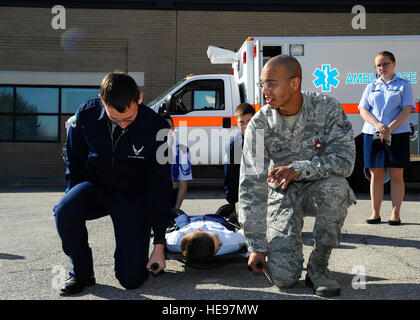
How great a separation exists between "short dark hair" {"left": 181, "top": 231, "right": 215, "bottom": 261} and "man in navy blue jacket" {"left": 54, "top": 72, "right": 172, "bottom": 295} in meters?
0.25

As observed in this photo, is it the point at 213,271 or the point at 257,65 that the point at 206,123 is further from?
the point at 213,271

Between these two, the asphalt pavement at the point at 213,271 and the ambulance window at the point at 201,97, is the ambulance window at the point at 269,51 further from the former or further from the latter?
the asphalt pavement at the point at 213,271

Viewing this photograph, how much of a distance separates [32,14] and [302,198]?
11.8 m

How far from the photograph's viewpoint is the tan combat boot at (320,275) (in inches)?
100.0

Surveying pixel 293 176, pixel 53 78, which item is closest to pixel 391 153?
pixel 293 176

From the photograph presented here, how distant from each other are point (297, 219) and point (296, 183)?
9.6 inches

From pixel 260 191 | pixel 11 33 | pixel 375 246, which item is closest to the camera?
pixel 260 191

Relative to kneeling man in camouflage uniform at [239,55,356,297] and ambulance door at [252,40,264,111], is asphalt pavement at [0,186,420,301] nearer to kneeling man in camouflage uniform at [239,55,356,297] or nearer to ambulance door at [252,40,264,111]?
kneeling man in camouflage uniform at [239,55,356,297]

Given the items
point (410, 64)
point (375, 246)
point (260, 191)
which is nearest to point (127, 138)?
point (260, 191)

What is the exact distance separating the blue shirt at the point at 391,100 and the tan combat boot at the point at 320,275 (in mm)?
2617

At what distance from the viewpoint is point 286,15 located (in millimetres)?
12461

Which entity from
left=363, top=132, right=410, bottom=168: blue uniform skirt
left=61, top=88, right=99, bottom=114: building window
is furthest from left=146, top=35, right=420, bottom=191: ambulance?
left=61, top=88, right=99, bottom=114: building window
